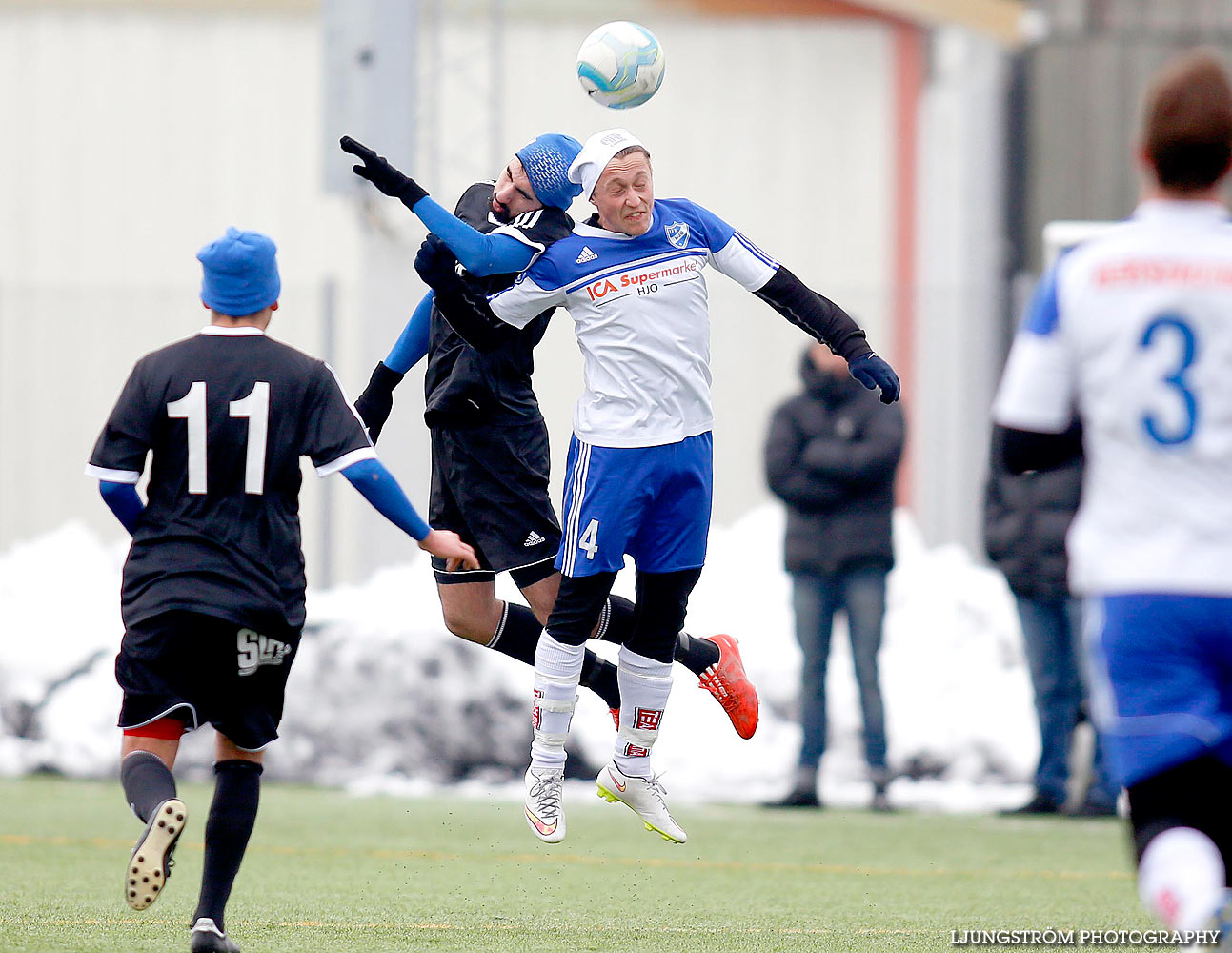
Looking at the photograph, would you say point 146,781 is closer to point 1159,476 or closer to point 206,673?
point 206,673

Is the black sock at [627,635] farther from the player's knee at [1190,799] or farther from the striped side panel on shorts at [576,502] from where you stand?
the player's knee at [1190,799]

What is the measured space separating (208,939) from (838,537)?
547cm

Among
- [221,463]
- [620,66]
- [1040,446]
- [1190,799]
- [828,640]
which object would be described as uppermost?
[620,66]

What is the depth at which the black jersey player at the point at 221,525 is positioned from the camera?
4.86 metres

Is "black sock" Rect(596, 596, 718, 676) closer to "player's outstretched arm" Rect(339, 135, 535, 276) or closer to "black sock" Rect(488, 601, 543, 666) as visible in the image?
"black sock" Rect(488, 601, 543, 666)

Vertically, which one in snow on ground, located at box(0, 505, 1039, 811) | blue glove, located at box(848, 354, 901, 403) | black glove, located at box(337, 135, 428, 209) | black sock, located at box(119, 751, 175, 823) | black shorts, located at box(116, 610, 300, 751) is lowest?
snow on ground, located at box(0, 505, 1039, 811)

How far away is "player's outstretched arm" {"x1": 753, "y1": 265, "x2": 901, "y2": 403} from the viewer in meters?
5.84

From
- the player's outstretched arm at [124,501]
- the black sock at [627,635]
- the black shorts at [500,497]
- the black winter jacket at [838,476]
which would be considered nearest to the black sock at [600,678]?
the black sock at [627,635]

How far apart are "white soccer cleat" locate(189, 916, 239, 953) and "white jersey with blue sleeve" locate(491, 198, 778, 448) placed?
1.92m

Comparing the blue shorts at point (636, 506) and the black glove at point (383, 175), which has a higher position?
the black glove at point (383, 175)

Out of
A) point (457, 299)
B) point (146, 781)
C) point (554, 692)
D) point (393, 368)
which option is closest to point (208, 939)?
point (146, 781)

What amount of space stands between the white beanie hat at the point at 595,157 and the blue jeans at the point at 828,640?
430 cm

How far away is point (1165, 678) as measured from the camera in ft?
11.3

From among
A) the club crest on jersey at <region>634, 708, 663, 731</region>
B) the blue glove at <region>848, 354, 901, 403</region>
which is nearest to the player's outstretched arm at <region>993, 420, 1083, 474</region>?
the blue glove at <region>848, 354, 901, 403</region>
